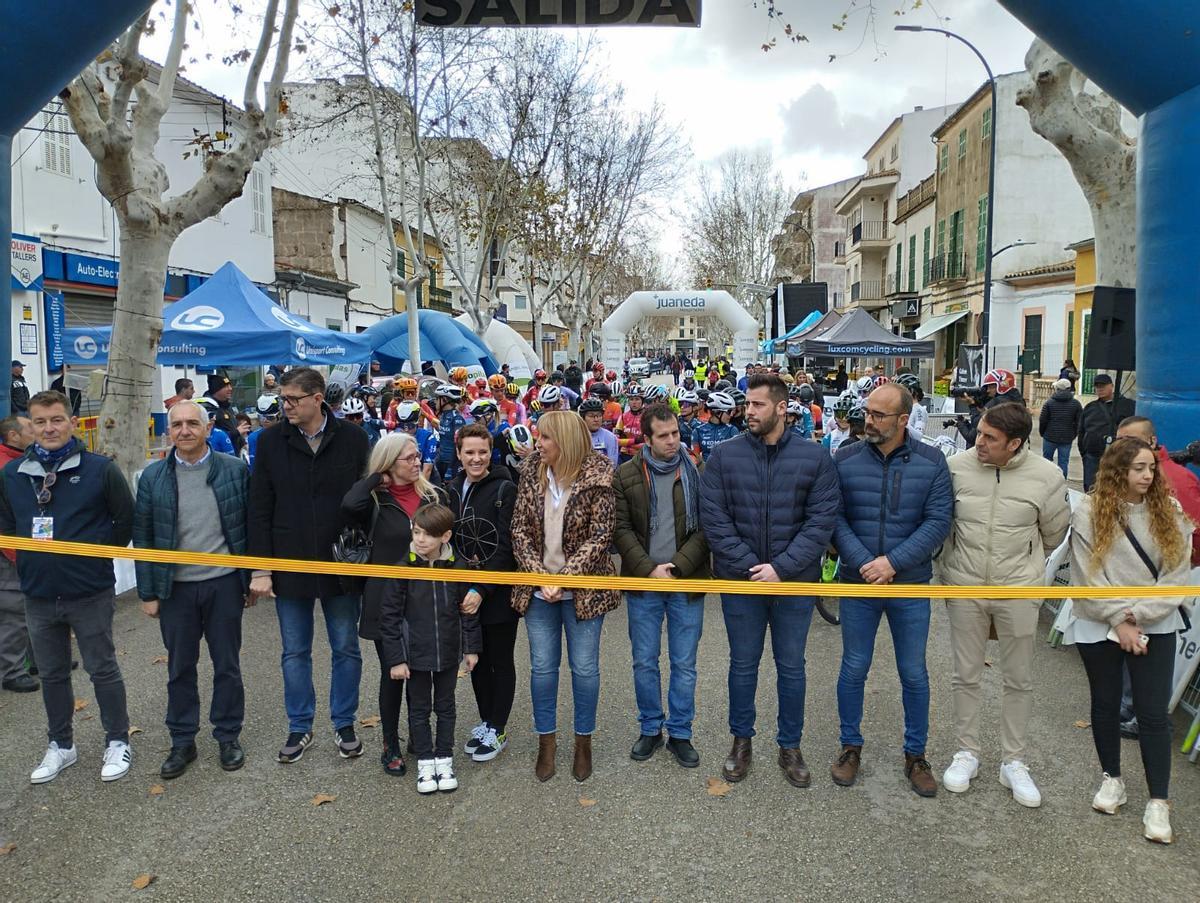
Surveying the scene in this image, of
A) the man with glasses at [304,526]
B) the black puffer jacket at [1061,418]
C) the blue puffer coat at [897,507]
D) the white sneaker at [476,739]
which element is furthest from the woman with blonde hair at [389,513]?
the black puffer jacket at [1061,418]

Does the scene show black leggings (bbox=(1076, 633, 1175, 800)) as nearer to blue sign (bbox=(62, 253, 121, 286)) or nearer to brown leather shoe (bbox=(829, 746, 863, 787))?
brown leather shoe (bbox=(829, 746, 863, 787))

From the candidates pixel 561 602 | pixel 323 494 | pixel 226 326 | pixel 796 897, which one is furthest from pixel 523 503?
pixel 226 326

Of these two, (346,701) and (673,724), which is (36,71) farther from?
(673,724)

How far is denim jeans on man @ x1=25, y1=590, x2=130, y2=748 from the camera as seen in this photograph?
4.27 metres

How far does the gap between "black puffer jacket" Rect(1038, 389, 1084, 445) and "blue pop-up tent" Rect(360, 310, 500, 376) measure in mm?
14160

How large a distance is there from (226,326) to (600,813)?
35.4ft

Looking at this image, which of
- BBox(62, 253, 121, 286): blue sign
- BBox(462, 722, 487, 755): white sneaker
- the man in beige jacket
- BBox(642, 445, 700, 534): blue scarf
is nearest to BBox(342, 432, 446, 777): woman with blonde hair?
BBox(462, 722, 487, 755): white sneaker

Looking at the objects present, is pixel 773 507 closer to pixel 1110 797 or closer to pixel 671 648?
pixel 671 648

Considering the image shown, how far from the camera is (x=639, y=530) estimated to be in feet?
14.5

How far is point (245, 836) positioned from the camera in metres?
3.74

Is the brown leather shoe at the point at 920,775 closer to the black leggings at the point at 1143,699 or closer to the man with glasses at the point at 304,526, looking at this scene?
the black leggings at the point at 1143,699

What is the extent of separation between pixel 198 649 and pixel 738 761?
2792 mm

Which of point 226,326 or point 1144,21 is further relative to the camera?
point 226,326

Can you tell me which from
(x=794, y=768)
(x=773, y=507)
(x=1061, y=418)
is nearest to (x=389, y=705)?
(x=794, y=768)
